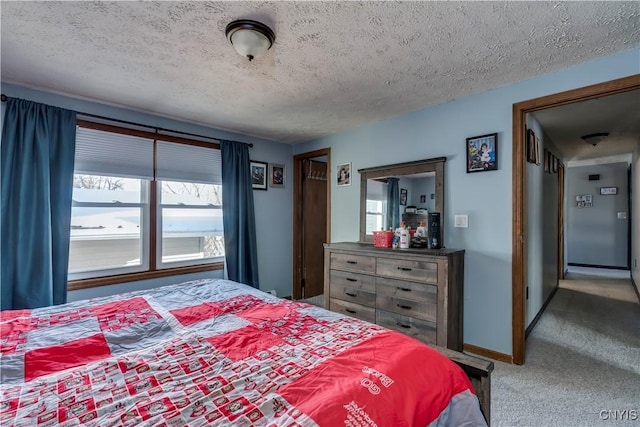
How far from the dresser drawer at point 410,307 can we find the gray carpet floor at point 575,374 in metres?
0.61

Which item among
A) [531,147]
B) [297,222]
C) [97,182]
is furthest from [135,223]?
[531,147]

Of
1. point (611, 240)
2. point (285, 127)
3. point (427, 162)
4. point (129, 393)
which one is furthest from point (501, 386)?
point (611, 240)

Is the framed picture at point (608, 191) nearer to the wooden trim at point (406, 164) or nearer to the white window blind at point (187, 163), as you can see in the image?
the wooden trim at point (406, 164)

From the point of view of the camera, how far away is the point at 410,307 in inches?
103

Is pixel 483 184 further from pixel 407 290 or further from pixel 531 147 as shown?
pixel 407 290

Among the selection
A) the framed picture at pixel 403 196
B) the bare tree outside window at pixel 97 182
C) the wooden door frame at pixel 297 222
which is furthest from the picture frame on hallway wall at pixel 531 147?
the bare tree outside window at pixel 97 182

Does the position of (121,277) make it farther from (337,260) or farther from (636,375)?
(636,375)

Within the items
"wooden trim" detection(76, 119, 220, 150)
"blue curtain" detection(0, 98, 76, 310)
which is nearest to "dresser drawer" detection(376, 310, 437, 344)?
"wooden trim" detection(76, 119, 220, 150)

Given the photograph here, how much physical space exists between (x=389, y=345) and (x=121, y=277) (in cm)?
287

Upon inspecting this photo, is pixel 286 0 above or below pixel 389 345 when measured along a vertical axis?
above

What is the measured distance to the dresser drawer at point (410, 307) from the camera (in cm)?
249

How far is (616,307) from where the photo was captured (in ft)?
12.7

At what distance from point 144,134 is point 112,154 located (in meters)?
0.37

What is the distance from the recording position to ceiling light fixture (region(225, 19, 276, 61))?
67.2 inches
